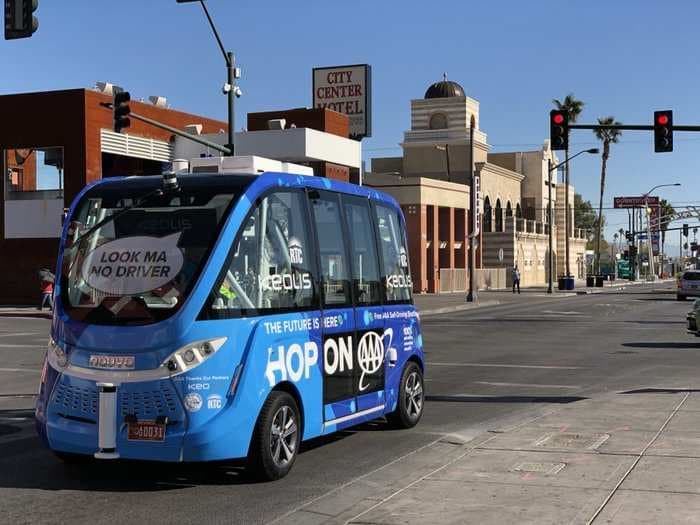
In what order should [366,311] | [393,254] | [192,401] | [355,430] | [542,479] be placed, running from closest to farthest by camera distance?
[192,401] → [542,479] → [366,311] → [393,254] → [355,430]

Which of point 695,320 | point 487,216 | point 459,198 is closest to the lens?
point 695,320

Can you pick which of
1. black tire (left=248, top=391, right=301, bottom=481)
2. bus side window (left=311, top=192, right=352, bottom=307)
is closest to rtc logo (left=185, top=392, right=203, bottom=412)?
black tire (left=248, top=391, right=301, bottom=481)

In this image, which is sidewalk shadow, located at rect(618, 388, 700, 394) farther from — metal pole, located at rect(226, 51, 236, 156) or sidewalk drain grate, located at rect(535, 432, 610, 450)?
metal pole, located at rect(226, 51, 236, 156)

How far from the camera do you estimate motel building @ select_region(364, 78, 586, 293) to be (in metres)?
59.4

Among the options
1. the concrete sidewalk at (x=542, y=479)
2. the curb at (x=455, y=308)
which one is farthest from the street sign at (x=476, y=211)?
the concrete sidewalk at (x=542, y=479)

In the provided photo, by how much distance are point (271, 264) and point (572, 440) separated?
3.56 metres

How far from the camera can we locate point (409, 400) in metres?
10.3

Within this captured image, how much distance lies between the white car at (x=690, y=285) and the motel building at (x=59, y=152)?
21.7 meters

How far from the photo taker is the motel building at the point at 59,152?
127 ft

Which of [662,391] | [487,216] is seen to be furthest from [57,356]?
[487,216]

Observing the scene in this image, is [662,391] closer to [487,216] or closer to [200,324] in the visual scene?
[200,324]

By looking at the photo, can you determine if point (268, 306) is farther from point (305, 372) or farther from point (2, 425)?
point (2, 425)

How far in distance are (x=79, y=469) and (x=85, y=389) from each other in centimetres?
123

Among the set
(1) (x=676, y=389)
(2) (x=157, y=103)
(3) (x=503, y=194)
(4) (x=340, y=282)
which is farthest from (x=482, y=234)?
(4) (x=340, y=282)
